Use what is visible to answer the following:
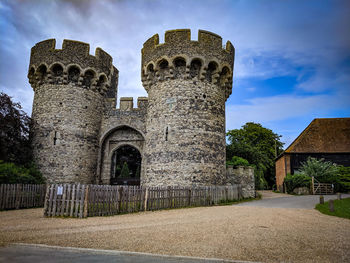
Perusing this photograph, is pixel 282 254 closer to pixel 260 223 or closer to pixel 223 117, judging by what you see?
pixel 260 223

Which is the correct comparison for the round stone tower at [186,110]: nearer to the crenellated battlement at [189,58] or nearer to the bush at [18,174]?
the crenellated battlement at [189,58]

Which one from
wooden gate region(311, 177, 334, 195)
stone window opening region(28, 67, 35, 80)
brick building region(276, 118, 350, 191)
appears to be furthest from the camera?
brick building region(276, 118, 350, 191)

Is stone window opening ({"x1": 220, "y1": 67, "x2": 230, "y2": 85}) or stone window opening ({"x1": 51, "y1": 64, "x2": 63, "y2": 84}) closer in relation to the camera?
stone window opening ({"x1": 220, "y1": 67, "x2": 230, "y2": 85})

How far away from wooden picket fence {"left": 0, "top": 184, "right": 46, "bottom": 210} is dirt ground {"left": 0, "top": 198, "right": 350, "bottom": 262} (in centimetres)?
461

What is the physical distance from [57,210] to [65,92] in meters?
9.58

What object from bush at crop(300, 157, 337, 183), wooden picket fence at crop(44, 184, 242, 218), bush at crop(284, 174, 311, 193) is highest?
bush at crop(300, 157, 337, 183)

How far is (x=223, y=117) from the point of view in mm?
15586

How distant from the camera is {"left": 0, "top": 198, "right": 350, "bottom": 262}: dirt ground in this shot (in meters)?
4.61

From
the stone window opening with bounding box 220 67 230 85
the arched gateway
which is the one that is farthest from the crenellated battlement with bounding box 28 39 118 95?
the stone window opening with bounding box 220 67 230 85

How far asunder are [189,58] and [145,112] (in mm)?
4630

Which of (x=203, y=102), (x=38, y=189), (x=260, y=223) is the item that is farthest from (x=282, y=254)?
(x=38, y=189)

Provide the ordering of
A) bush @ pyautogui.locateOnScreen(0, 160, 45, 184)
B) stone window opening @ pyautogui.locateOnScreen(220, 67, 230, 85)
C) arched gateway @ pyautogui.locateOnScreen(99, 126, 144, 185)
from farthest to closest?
arched gateway @ pyautogui.locateOnScreen(99, 126, 144, 185)
stone window opening @ pyautogui.locateOnScreen(220, 67, 230, 85)
bush @ pyautogui.locateOnScreen(0, 160, 45, 184)

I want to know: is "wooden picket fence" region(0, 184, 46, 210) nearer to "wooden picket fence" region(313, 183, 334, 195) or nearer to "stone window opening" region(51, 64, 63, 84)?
"stone window opening" region(51, 64, 63, 84)

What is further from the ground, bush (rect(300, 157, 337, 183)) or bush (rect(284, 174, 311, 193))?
bush (rect(300, 157, 337, 183))
